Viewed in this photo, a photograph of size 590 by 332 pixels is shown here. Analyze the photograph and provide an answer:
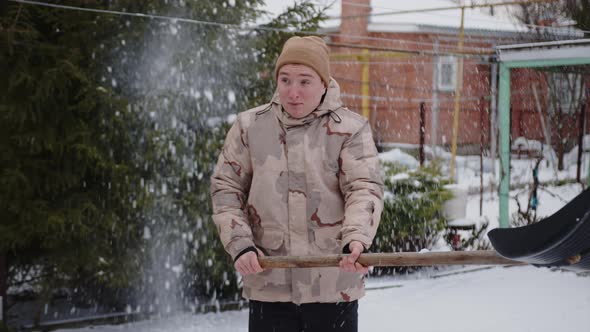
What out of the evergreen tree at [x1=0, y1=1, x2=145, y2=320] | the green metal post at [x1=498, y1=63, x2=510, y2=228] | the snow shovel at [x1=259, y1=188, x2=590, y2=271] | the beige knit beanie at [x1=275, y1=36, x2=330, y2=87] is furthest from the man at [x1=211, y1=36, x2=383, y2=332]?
the green metal post at [x1=498, y1=63, x2=510, y2=228]

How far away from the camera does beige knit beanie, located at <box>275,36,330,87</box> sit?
2498 mm

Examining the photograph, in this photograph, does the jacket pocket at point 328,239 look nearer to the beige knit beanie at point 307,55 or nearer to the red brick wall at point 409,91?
the beige knit beanie at point 307,55

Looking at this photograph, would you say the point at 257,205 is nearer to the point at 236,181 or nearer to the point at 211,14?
the point at 236,181

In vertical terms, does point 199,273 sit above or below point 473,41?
below

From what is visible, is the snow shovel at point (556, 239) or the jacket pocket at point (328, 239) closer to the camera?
the snow shovel at point (556, 239)

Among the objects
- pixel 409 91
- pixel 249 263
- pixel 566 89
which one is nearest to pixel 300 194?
pixel 249 263

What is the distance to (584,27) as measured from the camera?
22.9 feet

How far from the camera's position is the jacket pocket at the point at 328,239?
252 cm

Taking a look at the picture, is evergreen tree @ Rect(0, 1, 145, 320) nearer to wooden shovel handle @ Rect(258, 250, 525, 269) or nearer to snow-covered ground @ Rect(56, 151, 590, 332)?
snow-covered ground @ Rect(56, 151, 590, 332)

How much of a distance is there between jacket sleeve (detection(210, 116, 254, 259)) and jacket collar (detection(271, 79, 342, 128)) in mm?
152

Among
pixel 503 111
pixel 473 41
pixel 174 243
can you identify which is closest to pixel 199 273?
pixel 174 243

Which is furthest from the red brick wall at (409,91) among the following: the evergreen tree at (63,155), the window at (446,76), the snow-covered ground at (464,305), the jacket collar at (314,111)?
the jacket collar at (314,111)

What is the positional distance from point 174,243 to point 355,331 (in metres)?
2.75

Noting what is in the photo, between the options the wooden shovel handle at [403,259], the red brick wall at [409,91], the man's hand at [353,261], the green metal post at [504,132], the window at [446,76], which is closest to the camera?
the wooden shovel handle at [403,259]
